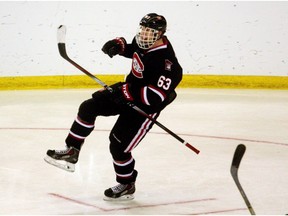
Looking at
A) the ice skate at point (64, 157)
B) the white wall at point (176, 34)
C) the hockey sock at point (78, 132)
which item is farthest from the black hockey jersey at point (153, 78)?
the white wall at point (176, 34)

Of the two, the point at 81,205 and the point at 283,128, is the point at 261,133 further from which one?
the point at 81,205

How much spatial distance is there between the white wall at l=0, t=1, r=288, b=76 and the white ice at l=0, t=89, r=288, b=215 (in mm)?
1286

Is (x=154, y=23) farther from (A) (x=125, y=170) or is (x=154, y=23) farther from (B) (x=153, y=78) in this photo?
(A) (x=125, y=170)

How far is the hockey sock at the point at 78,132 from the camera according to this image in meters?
3.29

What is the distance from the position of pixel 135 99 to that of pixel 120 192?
484mm

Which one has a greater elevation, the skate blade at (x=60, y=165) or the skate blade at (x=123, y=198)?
the skate blade at (x=60, y=165)

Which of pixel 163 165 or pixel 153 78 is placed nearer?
pixel 153 78

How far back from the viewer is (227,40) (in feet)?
27.7

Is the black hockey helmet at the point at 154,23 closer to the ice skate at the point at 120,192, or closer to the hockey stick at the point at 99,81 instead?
the hockey stick at the point at 99,81

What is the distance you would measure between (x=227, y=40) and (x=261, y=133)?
3.24 m

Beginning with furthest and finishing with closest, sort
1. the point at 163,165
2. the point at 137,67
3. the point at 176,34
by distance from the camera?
the point at 176,34 < the point at 163,165 < the point at 137,67

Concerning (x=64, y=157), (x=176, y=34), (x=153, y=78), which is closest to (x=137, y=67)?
(x=153, y=78)

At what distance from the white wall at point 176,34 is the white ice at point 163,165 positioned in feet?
4.22

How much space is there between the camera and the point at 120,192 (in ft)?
11.0
